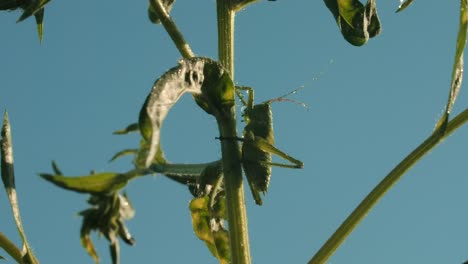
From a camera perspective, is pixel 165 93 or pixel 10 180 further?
pixel 10 180

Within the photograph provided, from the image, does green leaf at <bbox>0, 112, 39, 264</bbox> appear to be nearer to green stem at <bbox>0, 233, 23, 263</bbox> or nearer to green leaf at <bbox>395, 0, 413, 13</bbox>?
green stem at <bbox>0, 233, 23, 263</bbox>

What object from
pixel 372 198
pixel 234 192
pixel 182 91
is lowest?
pixel 372 198

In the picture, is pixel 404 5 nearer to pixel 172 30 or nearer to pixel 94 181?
pixel 172 30

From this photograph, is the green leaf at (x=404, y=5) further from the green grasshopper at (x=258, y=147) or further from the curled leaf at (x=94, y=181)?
the curled leaf at (x=94, y=181)

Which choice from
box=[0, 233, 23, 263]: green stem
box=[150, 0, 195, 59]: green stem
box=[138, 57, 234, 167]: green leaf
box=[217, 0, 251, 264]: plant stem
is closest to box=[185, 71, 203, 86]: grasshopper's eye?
box=[138, 57, 234, 167]: green leaf

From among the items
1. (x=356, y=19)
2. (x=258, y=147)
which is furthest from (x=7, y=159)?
(x=356, y=19)

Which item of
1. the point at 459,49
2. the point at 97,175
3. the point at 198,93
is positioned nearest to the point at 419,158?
the point at 459,49

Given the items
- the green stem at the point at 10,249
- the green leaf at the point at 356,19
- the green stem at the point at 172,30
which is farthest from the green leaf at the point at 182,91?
the green stem at the point at 10,249

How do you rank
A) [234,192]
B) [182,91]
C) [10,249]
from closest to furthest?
1. [182,91]
2. [234,192]
3. [10,249]
